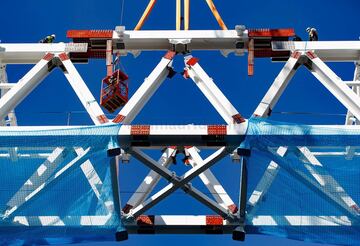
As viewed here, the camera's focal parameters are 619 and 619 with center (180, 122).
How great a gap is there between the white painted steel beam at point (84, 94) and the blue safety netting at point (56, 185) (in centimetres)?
62

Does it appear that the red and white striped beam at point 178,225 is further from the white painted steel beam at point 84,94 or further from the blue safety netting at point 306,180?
the white painted steel beam at point 84,94

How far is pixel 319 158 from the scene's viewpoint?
10922 millimetres

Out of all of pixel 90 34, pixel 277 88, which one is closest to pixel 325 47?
pixel 277 88

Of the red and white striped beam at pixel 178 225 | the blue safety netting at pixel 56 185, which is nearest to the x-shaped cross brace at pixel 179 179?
the red and white striped beam at pixel 178 225

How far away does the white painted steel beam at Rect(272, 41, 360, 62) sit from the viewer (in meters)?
12.8

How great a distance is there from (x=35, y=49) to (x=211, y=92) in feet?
12.9

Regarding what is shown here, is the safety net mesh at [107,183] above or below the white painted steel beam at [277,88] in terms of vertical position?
below

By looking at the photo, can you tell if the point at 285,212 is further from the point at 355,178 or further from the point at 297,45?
the point at 297,45

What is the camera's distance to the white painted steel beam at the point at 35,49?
1282cm

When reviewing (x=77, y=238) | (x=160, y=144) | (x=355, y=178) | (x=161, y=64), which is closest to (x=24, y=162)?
(x=77, y=238)

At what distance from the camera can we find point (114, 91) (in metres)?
12.9

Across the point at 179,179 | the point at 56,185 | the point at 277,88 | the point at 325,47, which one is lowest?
the point at 56,185

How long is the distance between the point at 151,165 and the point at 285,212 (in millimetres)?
2527

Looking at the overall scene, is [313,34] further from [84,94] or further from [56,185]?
[56,185]
